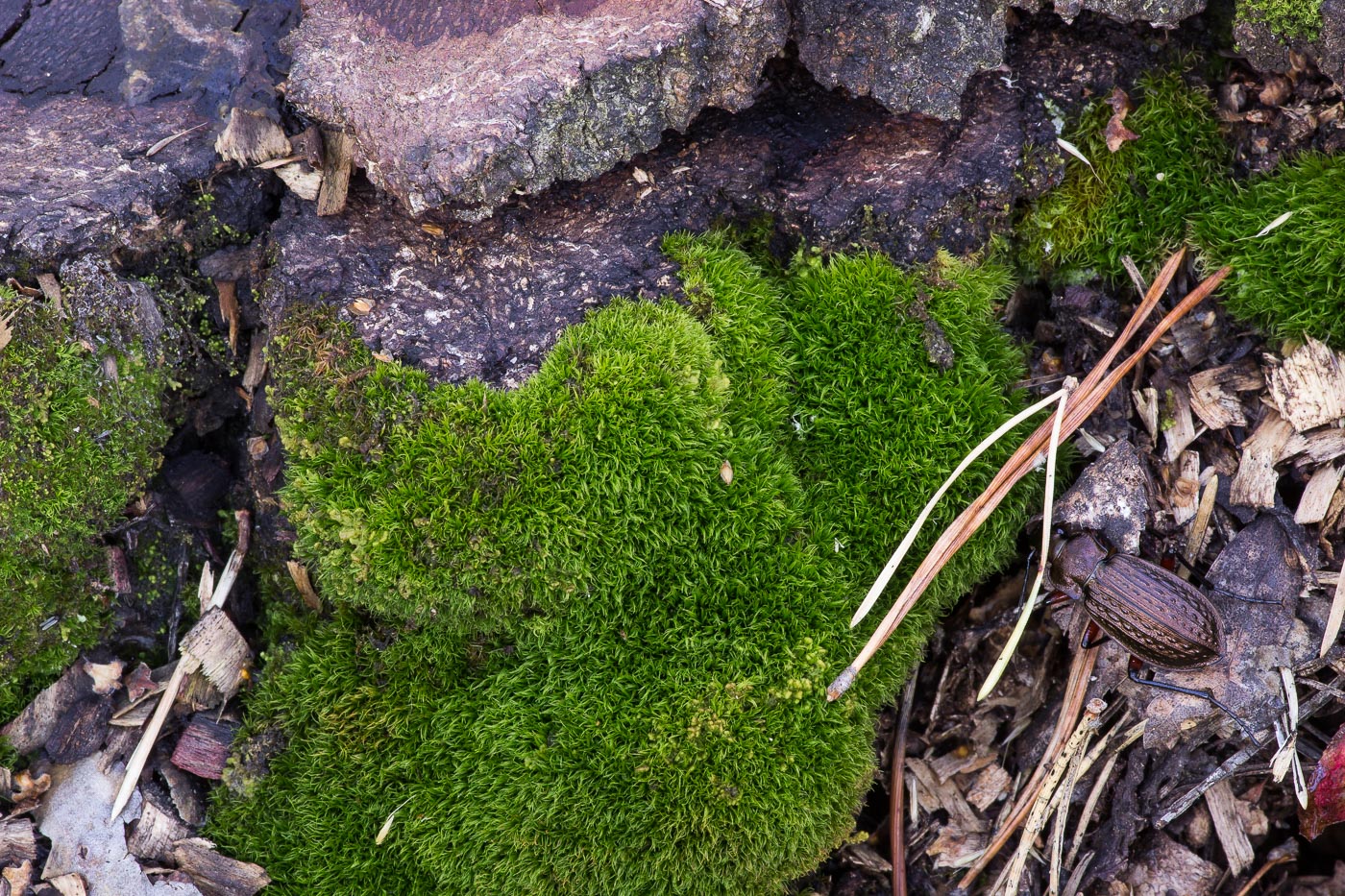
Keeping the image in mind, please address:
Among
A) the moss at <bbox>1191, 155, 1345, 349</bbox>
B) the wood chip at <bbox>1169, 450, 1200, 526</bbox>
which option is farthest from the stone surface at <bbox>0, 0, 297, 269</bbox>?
the wood chip at <bbox>1169, 450, 1200, 526</bbox>

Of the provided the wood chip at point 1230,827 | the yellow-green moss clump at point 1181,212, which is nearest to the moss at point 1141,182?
the yellow-green moss clump at point 1181,212

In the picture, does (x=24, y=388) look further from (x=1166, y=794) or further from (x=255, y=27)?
(x=1166, y=794)

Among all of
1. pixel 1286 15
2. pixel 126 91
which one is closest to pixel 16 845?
pixel 126 91

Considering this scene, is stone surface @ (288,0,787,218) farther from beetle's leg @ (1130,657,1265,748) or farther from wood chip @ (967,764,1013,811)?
wood chip @ (967,764,1013,811)

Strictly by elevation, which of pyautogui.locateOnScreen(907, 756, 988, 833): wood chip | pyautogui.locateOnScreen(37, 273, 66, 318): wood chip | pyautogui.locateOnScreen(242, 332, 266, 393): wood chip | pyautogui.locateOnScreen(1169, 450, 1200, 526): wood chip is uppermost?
pyautogui.locateOnScreen(37, 273, 66, 318): wood chip

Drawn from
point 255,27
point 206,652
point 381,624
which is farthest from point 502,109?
point 206,652
